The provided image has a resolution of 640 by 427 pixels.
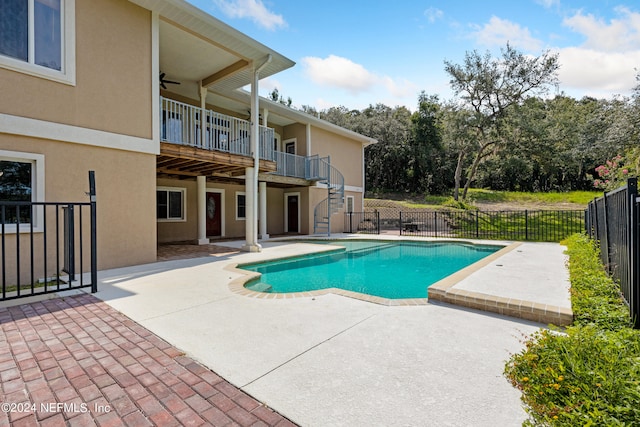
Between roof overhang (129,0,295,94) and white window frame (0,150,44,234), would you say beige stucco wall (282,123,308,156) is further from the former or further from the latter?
white window frame (0,150,44,234)

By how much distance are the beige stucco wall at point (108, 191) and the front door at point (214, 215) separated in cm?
623

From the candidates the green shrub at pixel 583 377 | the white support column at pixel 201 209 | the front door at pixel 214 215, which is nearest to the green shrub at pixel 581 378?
the green shrub at pixel 583 377

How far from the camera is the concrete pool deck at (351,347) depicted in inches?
78.7

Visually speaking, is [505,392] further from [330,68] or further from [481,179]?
[481,179]

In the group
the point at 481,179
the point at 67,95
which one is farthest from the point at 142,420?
the point at 481,179

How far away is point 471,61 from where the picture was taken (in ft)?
64.4

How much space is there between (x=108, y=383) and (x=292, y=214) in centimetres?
1420

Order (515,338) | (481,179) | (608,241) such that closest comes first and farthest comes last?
(515,338)
(608,241)
(481,179)

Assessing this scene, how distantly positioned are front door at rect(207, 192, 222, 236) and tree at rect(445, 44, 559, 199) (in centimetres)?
1667

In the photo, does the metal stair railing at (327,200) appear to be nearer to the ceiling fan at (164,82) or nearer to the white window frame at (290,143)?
the white window frame at (290,143)

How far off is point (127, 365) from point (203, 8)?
7.79 metres

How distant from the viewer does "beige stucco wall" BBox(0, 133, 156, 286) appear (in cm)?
562

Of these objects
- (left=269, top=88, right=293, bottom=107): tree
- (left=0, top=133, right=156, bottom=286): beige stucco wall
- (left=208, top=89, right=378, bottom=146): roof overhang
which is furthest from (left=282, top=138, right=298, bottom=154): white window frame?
(left=269, top=88, right=293, bottom=107): tree

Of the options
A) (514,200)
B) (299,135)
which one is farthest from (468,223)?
(299,135)
